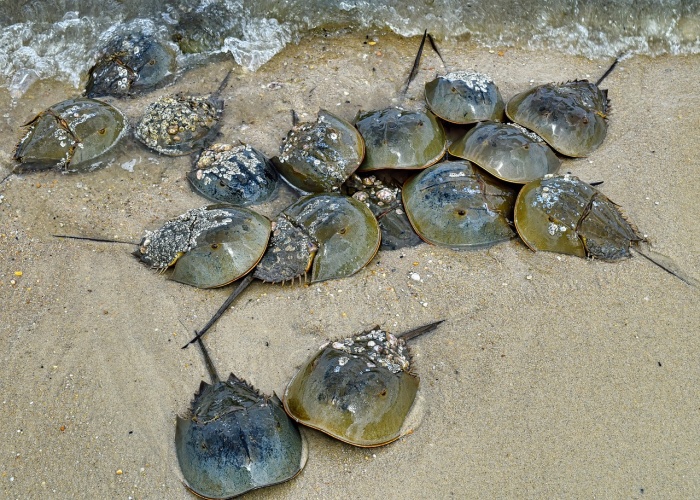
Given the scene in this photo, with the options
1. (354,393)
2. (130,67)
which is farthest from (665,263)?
(130,67)

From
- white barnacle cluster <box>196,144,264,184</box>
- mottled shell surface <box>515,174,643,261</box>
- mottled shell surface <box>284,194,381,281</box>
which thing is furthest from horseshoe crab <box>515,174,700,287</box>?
white barnacle cluster <box>196,144,264,184</box>

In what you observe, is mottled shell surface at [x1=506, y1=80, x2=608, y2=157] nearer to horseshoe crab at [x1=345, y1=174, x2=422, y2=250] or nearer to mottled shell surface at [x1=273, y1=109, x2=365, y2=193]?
horseshoe crab at [x1=345, y1=174, x2=422, y2=250]

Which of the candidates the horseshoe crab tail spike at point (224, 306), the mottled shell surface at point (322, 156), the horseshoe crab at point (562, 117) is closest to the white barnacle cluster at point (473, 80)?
the horseshoe crab at point (562, 117)

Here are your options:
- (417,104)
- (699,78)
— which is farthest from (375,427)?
(699,78)

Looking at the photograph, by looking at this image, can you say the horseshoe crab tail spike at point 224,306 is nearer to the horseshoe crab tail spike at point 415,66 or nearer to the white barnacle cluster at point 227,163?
the white barnacle cluster at point 227,163

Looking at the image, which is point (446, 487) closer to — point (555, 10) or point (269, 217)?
point (269, 217)
